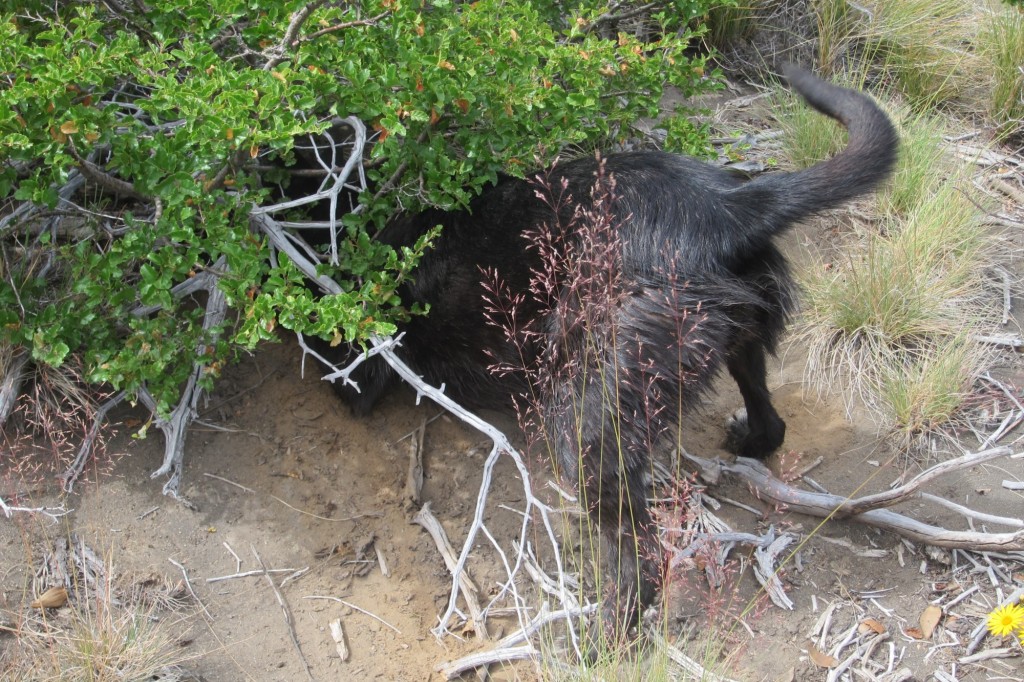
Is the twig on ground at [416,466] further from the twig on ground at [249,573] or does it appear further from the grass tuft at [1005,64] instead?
the grass tuft at [1005,64]

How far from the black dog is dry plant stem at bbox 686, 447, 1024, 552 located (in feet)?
1.94

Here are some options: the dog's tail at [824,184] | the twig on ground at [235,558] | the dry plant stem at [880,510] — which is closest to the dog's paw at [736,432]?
the dry plant stem at [880,510]

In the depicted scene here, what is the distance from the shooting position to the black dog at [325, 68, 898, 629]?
10.4ft

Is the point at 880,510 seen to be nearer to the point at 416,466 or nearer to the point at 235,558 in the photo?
the point at 416,466

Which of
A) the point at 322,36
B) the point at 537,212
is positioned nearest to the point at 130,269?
the point at 322,36

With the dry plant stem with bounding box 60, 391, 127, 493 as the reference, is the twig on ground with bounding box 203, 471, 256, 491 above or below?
below

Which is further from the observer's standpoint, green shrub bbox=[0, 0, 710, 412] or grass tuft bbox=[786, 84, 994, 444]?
grass tuft bbox=[786, 84, 994, 444]

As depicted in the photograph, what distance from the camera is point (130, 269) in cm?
367

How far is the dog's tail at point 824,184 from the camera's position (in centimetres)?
330

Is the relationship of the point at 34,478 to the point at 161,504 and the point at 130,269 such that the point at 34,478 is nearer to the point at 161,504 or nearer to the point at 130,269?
the point at 161,504

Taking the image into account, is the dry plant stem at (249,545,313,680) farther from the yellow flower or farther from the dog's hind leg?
the yellow flower

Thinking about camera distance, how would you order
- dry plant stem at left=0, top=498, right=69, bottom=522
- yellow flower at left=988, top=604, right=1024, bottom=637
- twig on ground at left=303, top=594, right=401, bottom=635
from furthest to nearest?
twig on ground at left=303, top=594, right=401, bottom=635 → dry plant stem at left=0, top=498, right=69, bottom=522 → yellow flower at left=988, top=604, right=1024, bottom=637

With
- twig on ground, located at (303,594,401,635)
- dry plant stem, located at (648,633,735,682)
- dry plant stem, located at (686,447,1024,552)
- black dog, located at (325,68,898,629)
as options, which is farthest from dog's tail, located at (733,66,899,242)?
twig on ground, located at (303,594,401,635)

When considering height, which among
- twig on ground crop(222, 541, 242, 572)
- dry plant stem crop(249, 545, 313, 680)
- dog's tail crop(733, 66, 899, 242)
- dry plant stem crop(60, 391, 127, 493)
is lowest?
dry plant stem crop(249, 545, 313, 680)
